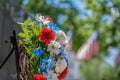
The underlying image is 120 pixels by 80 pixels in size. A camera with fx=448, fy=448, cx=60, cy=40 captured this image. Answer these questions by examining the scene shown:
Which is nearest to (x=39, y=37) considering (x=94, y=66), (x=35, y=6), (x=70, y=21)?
(x=35, y=6)

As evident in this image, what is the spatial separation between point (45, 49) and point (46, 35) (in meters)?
0.16

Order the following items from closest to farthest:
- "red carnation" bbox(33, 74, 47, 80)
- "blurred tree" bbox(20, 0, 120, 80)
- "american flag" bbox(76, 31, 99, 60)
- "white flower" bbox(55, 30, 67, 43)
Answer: "red carnation" bbox(33, 74, 47, 80), "white flower" bbox(55, 30, 67, 43), "blurred tree" bbox(20, 0, 120, 80), "american flag" bbox(76, 31, 99, 60)

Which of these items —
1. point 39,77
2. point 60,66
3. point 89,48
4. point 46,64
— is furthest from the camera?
point 89,48

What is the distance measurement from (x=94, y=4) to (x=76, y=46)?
19.8 feet

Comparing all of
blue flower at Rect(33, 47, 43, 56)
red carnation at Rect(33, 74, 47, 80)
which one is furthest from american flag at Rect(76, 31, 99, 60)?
red carnation at Rect(33, 74, 47, 80)

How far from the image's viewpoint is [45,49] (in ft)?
16.0

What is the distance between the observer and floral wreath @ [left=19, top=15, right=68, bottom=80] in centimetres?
481

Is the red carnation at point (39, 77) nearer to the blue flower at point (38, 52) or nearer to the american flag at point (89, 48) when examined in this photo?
the blue flower at point (38, 52)

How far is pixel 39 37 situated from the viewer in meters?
4.83

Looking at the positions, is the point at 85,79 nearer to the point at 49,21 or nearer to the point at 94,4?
the point at 94,4

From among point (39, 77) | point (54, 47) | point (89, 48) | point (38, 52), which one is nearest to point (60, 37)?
point (54, 47)

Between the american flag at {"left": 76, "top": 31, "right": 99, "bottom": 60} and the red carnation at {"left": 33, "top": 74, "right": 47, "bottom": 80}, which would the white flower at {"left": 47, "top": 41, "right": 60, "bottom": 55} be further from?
the american flag at {"left": 76, "top": 31, "right": 99, "bottom": 60}

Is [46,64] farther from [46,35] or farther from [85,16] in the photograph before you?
[85,16]

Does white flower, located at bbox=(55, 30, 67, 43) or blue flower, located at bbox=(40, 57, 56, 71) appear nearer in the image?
blue flower, located at bbox=(40, 57, 56, 71)
